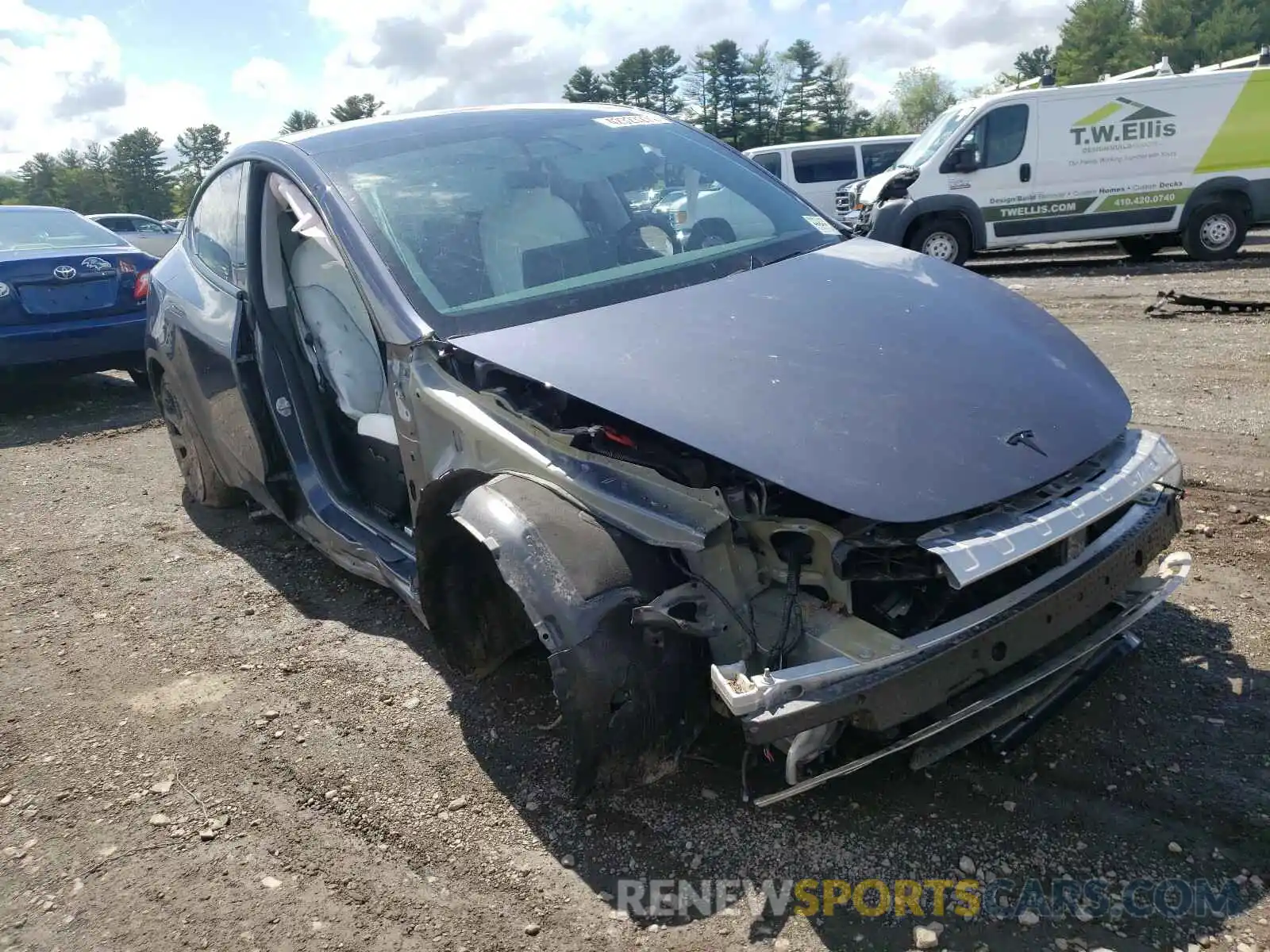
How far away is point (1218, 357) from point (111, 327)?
7.77 metres

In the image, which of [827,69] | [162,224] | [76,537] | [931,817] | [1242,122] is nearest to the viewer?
[931,817]

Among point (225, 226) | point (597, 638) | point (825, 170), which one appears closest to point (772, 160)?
point (825, 170)

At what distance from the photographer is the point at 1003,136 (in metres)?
11.9

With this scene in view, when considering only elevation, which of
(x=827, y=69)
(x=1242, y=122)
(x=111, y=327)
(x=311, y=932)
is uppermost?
(x=827, y=69)

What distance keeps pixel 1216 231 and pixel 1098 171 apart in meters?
1.55

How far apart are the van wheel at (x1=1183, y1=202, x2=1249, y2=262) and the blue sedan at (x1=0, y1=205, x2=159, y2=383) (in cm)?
1119

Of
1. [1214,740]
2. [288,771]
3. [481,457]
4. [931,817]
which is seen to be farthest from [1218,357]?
[288,771]

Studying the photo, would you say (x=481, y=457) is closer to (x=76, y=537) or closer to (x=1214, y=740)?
(x=1214, y=740)

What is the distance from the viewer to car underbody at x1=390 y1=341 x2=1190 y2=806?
216cm

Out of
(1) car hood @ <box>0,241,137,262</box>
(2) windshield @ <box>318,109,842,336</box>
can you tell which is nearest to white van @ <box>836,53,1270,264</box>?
(1) car hood @ <box>0,241,137,262</box>

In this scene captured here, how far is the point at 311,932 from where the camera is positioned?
2293mm

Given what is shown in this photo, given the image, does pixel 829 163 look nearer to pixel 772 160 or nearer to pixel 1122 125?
pixel 772 160

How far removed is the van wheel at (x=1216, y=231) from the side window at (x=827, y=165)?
24.8 ft

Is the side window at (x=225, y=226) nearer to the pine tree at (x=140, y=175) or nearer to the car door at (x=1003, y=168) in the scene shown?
the car door at (x=1003, y=168)
